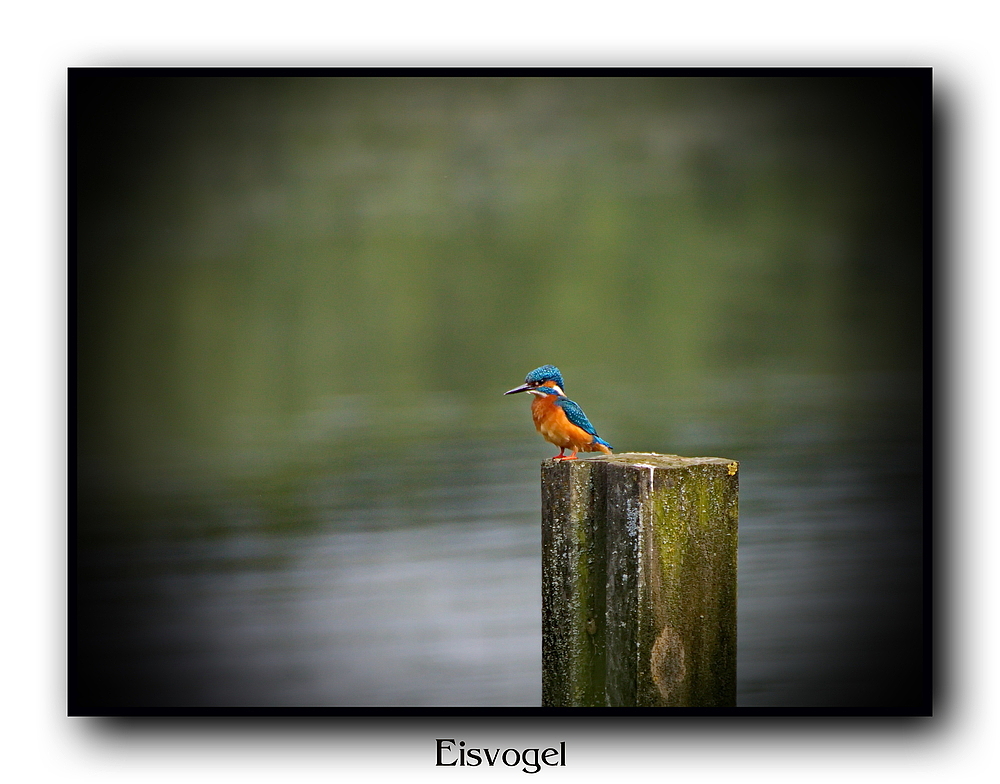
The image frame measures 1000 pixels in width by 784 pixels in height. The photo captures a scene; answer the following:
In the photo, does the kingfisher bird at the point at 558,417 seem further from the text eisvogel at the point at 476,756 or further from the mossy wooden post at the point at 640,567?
the text eisvogel at the point at 476,756

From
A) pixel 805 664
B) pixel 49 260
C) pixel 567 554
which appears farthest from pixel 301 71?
pixel 805 664

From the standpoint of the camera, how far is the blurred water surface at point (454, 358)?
216cm

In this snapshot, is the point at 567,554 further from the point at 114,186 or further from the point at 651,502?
the point at 114,186

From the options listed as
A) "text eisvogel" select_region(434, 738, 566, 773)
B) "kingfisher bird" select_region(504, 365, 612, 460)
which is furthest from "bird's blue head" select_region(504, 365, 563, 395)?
"text eisvogel" select_region(434, 738, 566, 773)

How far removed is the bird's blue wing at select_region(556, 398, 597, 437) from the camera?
6.45 feet

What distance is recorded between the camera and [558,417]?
196 cm

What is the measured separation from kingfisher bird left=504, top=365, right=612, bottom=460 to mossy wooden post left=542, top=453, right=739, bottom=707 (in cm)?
14

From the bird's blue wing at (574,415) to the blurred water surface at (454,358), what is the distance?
0.30m

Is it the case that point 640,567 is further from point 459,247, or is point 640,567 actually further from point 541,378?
point 459,247

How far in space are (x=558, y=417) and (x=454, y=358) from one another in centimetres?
43

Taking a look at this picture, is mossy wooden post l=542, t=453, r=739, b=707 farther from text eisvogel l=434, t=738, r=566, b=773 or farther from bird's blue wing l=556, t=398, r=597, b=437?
text eisvogel l=434, t=738, r=566, b=773

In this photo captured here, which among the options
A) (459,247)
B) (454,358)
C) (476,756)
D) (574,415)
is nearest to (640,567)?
(574,415)

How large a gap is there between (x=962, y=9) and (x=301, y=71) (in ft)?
4.83

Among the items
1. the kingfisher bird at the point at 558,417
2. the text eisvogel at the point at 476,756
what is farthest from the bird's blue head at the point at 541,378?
the text eisvogel at the point at 476,756
